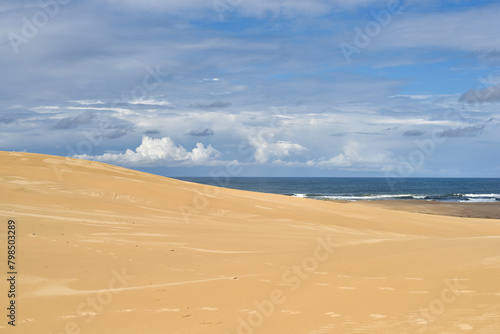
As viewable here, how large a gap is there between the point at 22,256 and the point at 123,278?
7.64 feet

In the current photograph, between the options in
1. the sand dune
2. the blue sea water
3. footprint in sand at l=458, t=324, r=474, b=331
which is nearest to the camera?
footprint in sand at l=458, t=324, r=474, b=331

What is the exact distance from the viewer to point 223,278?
7.48 metres

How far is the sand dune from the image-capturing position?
545cm

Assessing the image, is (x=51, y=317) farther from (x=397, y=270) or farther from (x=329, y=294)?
(x=397, y=270)

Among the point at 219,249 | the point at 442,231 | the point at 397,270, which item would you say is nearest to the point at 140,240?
the point at 219,249

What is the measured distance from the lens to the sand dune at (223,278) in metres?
5.45

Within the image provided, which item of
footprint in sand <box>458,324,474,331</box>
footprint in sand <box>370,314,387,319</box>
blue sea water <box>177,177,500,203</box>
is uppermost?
blue sea water <box>177,177,500,203</box>

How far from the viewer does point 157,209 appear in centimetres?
1725

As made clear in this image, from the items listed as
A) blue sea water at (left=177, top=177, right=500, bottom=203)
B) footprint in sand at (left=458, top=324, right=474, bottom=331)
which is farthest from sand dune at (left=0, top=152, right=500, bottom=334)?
blue sea water at (left=177, top=177, right=500, bottom=203)

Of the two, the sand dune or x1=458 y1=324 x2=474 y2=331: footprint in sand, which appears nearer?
x1=458 y1=324 x2=474 y2=331: footprint in sand

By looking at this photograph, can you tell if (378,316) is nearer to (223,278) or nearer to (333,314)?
(333,314)

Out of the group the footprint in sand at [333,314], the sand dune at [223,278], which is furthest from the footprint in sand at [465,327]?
the footprint in sand at [333,314]

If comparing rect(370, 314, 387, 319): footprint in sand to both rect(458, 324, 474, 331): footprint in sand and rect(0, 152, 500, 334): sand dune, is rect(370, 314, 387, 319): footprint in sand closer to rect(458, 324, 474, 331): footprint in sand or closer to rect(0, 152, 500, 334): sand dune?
rect(0, 152, 500, 334): sand dune

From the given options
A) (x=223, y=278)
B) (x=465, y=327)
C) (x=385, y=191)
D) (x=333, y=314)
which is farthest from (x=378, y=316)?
(x=385, y=191)
